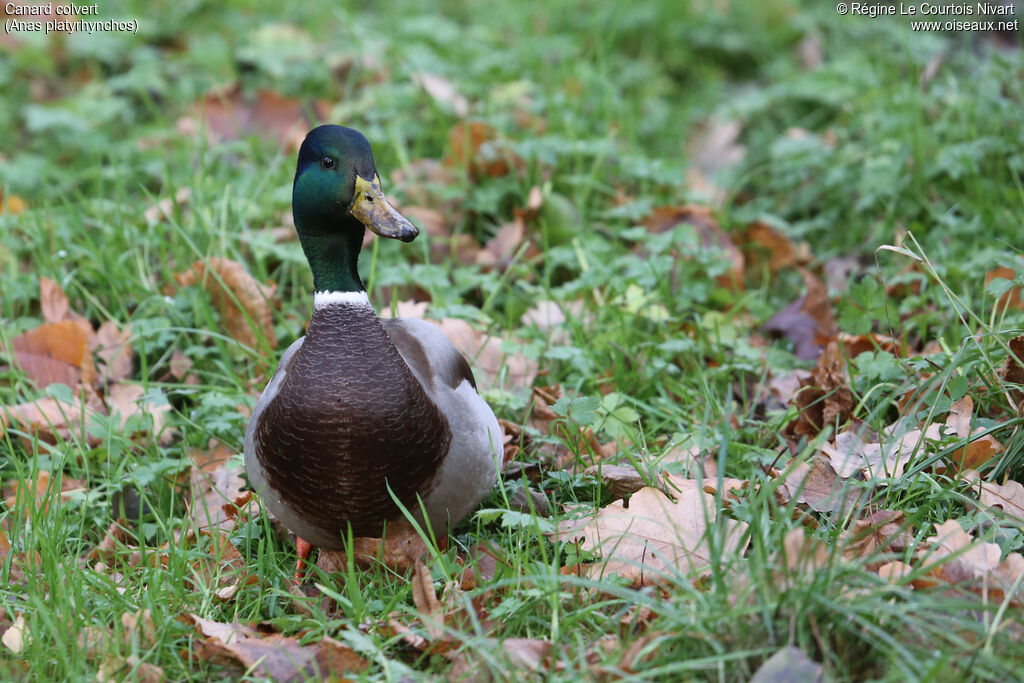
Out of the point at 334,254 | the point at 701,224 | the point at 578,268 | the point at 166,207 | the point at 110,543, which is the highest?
the point at 334,254

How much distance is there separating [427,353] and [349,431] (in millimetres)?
483

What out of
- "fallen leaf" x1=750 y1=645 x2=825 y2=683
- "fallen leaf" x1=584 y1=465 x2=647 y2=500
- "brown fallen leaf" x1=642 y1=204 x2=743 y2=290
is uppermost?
"brown fallen leaf" x1=642 y1=204 x2=743 y2=290

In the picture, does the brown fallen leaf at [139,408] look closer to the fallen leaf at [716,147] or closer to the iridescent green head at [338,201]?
the iridescent green head at [338,201]

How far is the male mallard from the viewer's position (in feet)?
8.20

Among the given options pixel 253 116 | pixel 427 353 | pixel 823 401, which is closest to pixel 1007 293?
pixel 823 401

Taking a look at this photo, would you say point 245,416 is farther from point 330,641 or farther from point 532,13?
point 532,13

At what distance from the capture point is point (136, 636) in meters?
2.30

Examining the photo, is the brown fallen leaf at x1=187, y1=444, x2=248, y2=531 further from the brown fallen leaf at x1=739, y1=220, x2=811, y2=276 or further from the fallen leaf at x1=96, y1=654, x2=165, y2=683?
the brown fallen leaf at x1=739, y1=220, x2=811, y2=276

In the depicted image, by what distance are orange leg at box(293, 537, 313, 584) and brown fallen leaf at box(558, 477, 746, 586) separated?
27.2 inches

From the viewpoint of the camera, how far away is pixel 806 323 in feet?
12.6

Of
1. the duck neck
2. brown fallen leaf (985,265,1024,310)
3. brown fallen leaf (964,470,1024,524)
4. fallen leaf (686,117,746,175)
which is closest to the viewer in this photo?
brown fallen leaf (964,470,1024,524)

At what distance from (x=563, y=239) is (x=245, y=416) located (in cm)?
159

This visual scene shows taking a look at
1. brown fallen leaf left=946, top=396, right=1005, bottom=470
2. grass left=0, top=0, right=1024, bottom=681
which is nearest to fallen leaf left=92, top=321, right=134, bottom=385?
grass left=0, top=0, right=1024, bottom=681

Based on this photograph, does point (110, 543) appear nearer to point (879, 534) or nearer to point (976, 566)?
point (879, 534)
